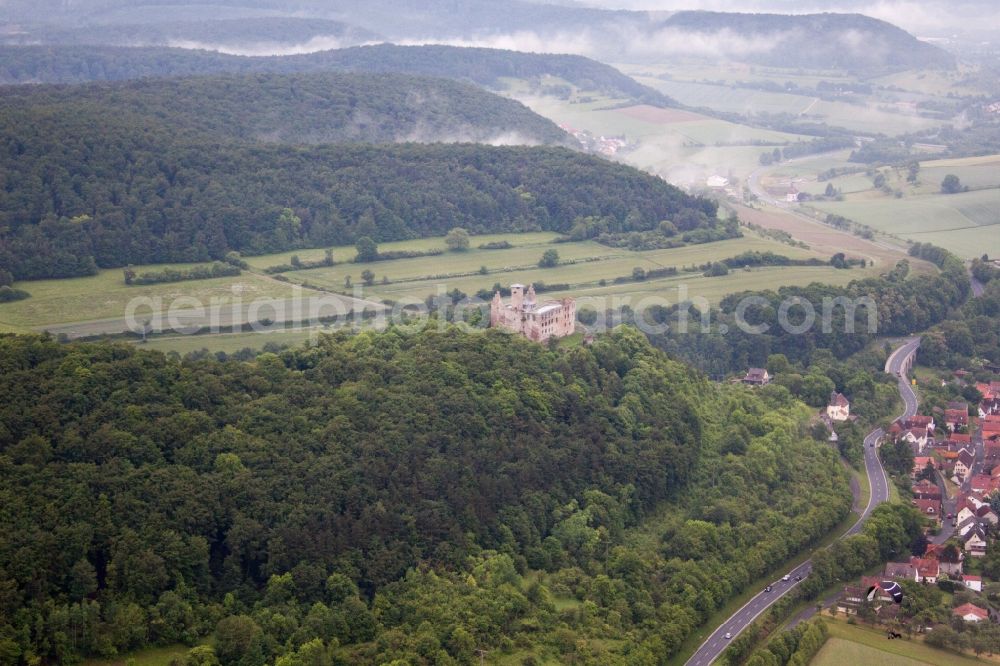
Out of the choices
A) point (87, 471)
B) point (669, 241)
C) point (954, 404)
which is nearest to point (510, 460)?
point (87, 471)

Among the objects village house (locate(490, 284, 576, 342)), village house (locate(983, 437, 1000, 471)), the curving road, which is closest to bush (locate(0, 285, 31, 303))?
village house (locate(490, 284, 576, 342))

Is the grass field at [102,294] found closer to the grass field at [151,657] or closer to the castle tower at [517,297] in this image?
the castle tower at [517,297]

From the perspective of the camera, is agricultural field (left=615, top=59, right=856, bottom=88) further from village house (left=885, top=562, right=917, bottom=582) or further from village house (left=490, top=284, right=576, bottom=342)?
village house (left=885, top=562, right=917, bottom=582)

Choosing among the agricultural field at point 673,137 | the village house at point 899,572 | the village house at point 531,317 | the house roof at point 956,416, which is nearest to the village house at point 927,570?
the village house at point 899,572

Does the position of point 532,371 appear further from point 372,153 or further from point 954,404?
point 372,153

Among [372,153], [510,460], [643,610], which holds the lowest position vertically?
[643,610]

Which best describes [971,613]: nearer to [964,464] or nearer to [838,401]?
[964,464]

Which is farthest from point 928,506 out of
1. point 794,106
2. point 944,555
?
point 794,106
